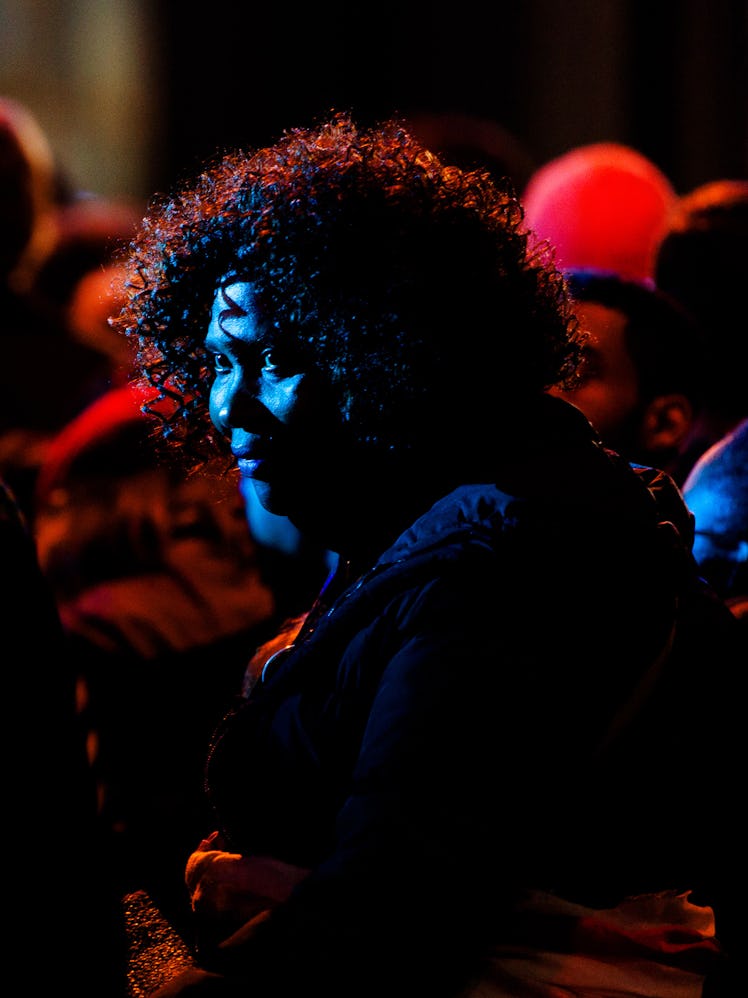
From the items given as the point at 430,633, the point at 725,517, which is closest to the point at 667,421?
the point at 725,517

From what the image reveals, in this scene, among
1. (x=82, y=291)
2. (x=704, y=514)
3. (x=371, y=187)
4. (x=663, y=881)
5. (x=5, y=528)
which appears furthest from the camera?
(x=82, y=291)

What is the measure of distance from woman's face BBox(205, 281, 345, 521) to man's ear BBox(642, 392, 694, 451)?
124cm

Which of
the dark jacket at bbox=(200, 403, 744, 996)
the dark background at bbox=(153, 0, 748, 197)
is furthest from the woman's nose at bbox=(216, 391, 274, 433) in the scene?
the dark background at bbox=(153, 0, 748, 197)

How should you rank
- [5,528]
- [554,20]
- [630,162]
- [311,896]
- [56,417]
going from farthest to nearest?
[554,20] < [630,162] < [56,417] < [5,528] < [311,896]

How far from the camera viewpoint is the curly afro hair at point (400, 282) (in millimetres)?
1317

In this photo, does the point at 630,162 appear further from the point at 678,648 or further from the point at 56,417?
the point at 678,648

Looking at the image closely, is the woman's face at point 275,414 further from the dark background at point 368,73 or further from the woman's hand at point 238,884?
the dark background at point 368,73

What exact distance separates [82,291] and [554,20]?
5.68 meters

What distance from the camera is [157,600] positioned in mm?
2705

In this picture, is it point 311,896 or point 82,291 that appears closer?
point 311,896

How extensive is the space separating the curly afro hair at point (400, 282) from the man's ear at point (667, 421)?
1.04m

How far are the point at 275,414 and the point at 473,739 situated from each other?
0.52 meters

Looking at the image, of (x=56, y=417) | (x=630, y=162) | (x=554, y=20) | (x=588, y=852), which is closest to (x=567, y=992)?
(x=588, y=852)

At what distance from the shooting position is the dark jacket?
3.21ft
